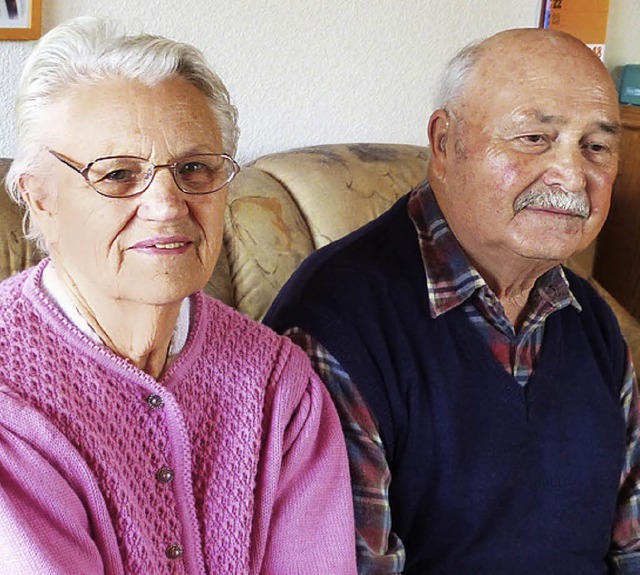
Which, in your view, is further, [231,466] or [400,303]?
[400,303]

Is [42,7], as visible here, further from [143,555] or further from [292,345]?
[143,555]

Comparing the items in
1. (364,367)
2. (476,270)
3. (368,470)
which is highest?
(476,270)

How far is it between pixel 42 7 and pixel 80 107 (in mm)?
1113

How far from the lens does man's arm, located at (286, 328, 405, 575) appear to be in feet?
4.27

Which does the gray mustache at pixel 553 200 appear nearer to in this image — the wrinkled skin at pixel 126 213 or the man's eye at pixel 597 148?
the man's eye at pixel 597 148

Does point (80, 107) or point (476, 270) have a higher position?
point (80, 107)

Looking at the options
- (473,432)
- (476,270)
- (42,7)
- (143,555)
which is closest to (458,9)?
(42,7)

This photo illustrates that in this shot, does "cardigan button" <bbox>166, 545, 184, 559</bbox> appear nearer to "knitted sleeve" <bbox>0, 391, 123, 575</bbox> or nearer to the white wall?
"knitted sleeve" <bbox>0, 391, 123, 575</bbox>

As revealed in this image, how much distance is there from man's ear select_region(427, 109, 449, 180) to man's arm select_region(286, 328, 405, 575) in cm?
39

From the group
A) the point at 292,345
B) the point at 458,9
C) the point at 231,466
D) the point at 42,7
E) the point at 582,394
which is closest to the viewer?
the point at 231,466

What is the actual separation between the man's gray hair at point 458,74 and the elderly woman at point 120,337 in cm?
48

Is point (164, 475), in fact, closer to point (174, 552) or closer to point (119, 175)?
point (174, 552)

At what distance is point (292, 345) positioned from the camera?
48.9 inches

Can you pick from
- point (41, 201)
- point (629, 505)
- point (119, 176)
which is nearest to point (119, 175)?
point (119, 176)
